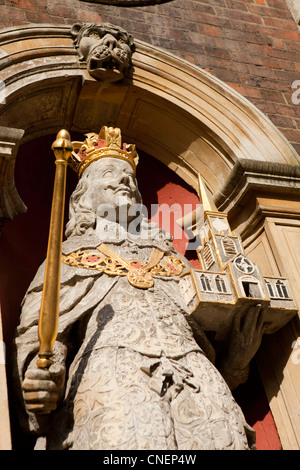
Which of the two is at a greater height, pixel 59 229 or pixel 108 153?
pixel 108 153

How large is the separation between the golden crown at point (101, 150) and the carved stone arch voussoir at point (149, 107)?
43 centimetres

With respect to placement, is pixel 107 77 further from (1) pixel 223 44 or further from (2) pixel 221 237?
(2) pixel 221 237

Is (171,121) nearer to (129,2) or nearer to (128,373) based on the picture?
(129,2)

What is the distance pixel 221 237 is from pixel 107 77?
171 centimetres

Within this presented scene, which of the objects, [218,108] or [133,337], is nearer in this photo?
[133,337]

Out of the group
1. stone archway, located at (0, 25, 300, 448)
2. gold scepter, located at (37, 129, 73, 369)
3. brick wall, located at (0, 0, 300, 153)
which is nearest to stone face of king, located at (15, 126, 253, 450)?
gold scepter, located at (37, 129, 73, 369)

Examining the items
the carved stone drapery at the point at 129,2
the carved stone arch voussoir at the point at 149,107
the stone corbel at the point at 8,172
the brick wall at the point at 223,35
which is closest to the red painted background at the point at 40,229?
the carved stone arch voussoir at the point at 149,107

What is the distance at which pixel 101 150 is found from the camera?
4.15 meters

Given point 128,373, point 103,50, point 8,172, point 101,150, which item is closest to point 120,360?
point 128,373

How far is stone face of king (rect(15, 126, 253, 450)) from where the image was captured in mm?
2693

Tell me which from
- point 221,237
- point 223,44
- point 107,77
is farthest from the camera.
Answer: point 223,44

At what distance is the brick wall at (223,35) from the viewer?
493cm

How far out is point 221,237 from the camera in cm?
363

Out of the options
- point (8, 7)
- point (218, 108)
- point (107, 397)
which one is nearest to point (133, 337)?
point (107, 397)
